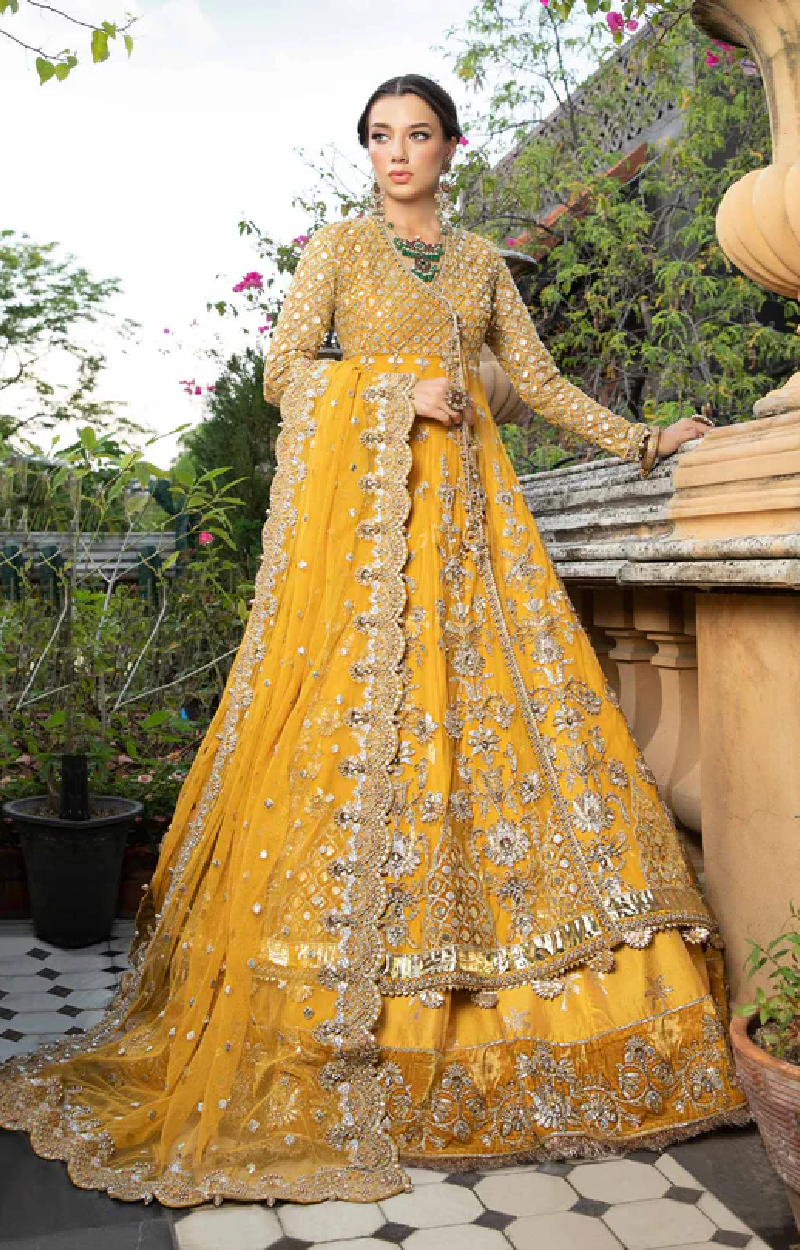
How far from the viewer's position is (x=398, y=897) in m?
2.41

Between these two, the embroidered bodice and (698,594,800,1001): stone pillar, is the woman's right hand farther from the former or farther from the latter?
(698,594,800,1001): stone pillar

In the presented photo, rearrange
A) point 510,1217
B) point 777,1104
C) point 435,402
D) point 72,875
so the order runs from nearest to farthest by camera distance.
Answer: point 777,1104, point 510,1217, point 435,402, point 72,875

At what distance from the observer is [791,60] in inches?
93.8

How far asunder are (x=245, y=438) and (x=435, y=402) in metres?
5.29

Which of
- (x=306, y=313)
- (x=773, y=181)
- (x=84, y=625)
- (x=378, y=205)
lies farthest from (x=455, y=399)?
(x=84, y=625)

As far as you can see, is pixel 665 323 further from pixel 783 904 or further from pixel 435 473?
pixel 783 904

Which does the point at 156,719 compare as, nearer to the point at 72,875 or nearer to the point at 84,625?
the point at 84,625

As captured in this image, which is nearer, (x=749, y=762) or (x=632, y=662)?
(x=749, y=762)

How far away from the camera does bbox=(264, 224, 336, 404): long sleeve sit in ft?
9.22

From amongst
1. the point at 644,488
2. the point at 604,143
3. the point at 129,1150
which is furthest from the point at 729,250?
the point at 604,143

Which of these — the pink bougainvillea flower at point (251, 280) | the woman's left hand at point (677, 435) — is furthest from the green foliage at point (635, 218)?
the woman's left hand at point (677, 435)

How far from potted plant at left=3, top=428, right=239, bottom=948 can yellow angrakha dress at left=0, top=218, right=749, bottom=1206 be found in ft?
3.68

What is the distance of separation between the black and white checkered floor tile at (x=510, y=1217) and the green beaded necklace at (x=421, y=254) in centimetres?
194

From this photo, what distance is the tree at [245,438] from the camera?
7477mm
